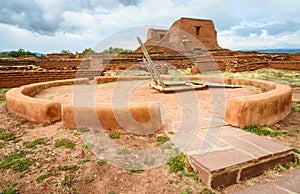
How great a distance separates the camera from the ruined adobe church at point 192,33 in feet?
74.9

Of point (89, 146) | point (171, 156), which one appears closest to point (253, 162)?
point (171, 156)

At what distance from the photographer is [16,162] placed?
2061mm

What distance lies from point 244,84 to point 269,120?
3517 mm

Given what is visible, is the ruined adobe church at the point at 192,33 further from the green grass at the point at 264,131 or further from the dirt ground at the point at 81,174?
the dirt ground at the point at 81,174

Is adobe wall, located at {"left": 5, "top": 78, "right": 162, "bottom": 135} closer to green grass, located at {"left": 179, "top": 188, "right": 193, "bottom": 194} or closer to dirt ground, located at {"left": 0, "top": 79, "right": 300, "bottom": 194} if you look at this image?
dirt ground, located at {"left": 0, "top": 79, "right": 300, "bottom": 194}

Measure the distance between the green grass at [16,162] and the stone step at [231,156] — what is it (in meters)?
1.65

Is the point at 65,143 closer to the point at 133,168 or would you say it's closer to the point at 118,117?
the point at 118,117

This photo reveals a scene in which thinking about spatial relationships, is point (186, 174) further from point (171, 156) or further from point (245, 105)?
point (245, 105)

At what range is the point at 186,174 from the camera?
1.85 meters

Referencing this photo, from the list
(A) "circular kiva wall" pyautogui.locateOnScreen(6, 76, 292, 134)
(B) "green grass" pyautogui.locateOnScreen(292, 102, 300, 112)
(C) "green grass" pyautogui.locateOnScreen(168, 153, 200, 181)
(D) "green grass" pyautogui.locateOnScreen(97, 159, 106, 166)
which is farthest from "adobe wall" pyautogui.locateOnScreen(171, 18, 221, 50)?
(D) "green grass" pyautogui.locateOnScreen(97, 159, 106, 166)

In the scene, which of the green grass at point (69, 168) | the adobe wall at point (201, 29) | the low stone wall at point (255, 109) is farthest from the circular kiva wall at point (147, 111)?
the adobe wall at point (201, 29)

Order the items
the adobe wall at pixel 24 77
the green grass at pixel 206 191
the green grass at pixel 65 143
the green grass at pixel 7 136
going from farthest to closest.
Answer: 1. the adobe wall at pixel 24 77
2. the green grass at pixel 7 136
3. the green grass at pixel 65 143
4. the green grass at pixel 206 191

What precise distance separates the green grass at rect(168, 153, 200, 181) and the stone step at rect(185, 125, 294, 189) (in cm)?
5

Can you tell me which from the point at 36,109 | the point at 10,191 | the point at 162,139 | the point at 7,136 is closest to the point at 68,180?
the point at 10,191
